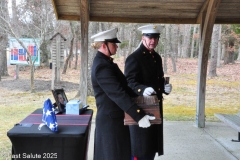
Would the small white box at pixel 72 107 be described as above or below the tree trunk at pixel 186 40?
below

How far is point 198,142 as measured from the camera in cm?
462

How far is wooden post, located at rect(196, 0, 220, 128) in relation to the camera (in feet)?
15.3

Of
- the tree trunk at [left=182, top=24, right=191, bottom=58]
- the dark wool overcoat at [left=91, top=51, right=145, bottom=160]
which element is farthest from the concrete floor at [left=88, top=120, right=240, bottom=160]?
the tree trunk at [left=182, top=24, right=191, bottom=58]

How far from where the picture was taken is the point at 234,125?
3.70 m

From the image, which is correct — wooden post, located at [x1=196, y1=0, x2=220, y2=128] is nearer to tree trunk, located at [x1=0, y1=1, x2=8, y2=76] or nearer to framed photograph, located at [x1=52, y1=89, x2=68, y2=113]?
framed photograph, located at [x1=52, y1=89, x2=68, y2=113]

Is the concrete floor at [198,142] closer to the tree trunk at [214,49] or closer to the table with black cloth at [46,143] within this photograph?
the table with black cloth at [46,143]

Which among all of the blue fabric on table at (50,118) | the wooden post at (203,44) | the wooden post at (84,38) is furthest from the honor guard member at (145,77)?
the wooden post at (203,44)

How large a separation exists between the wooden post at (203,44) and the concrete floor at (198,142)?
34cm

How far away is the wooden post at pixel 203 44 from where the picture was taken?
184 inches

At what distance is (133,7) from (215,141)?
2.68 metres

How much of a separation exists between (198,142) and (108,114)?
8.81 ft

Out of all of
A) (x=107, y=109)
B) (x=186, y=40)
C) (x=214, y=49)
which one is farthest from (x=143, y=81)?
(x=186, y=40)

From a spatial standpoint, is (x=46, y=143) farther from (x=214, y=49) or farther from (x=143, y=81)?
(x=214, y=49)

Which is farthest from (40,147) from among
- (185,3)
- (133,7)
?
(185,3)
